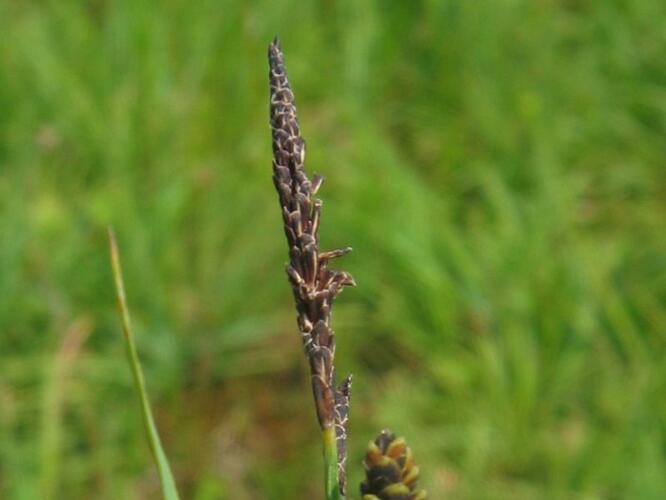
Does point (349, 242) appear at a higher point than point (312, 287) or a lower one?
higher

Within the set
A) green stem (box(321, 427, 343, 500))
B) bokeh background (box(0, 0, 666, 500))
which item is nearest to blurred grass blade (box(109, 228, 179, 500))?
green stem (box(321, 427, 343, 500))

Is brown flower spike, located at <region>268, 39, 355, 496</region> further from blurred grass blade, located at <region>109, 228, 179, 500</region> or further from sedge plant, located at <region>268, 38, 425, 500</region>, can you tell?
blurred grass blade, located at <region>109, 228, 179, 500</region>

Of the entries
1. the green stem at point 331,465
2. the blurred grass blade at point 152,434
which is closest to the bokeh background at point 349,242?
the blurred grass blade at point 152,434

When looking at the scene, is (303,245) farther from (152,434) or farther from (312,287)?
(152,434)

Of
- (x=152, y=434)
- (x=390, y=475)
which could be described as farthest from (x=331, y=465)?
(x=152, y=434)

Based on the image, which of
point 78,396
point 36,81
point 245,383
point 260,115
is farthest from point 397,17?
point 78,396

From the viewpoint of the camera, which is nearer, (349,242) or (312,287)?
(312,287)
